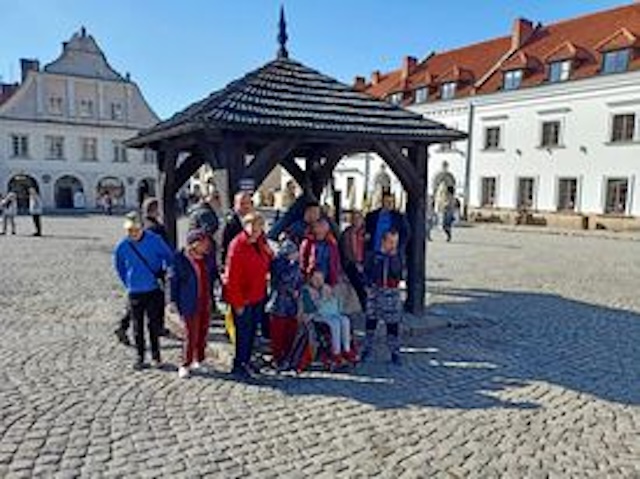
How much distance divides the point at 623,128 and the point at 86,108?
34.7 meters

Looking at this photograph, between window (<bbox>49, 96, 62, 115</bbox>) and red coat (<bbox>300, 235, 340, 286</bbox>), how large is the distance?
129 feet

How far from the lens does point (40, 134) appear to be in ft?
128

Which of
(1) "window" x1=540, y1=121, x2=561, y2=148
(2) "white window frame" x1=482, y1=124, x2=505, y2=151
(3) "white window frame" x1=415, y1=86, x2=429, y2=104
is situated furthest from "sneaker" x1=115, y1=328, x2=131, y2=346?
(3) "white window frame" x1=415, y1=86, x2=429, y2=104

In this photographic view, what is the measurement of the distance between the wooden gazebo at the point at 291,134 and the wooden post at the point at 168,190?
2cm

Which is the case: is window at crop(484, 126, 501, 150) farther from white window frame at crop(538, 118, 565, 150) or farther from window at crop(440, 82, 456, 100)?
window at crop(440, 82, 456, 100)

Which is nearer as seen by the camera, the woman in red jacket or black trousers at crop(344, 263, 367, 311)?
the woman in red jacket

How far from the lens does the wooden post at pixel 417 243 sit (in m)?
7.78

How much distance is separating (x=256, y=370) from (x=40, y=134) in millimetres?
39306

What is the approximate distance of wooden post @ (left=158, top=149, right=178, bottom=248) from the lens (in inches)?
327

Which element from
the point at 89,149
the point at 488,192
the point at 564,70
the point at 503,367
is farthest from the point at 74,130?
the point at 503,367

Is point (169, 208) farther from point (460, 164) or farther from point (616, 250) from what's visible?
point (460, 164)

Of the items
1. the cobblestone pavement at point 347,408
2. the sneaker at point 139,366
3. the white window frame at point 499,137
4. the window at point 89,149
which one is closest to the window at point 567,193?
the white window frame at point 499,137

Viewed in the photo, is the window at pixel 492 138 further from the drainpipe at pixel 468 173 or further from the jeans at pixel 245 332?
the jeans at pixel 245 332

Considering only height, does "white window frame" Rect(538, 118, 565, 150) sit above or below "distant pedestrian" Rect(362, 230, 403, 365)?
above
